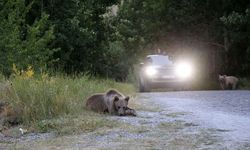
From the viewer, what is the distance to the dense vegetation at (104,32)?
23.5 metres

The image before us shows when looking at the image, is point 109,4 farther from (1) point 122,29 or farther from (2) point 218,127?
(2) point 218,127

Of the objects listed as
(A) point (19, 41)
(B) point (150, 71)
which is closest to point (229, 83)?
(B) point (150, 71)

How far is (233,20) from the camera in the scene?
26.2 meters

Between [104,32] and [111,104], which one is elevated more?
[104,32]

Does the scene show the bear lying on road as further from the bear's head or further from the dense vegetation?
the dense vegetation

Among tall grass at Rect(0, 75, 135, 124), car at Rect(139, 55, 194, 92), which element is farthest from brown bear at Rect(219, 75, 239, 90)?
tall grass at Rect(0, 75, 135, 124)

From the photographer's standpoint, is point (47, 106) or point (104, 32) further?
point (104, 32)

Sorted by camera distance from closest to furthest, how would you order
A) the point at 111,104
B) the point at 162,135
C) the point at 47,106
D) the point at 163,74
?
the point at 162,135
the point at 47,106
the point at 111,104
the point at 163,74

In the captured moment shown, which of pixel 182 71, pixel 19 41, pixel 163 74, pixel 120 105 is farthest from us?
pixel 182 71

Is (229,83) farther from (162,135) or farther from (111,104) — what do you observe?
Result: (162,135)

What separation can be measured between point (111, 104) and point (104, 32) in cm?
2192

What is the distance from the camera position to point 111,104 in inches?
492

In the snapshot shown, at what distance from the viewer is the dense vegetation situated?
2345 centimetres

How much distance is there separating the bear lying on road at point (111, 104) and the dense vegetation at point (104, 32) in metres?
9.02
